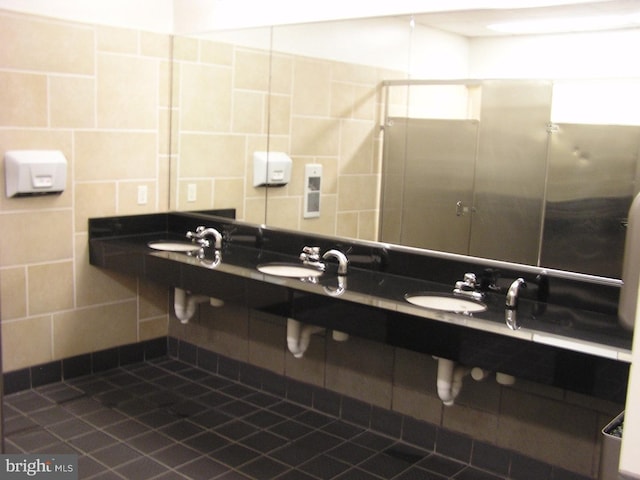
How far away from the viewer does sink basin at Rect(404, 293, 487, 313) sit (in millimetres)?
2621

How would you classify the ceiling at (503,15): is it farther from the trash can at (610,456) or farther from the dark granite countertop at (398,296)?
the trash can at (610,456)

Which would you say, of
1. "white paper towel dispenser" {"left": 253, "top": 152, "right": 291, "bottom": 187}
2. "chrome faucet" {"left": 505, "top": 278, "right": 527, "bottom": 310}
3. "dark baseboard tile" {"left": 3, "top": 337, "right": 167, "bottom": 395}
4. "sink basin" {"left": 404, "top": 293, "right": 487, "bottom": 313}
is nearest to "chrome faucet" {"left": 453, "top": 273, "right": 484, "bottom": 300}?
"sink basin" {"left": 404, "top": 293, "right": 487, "bottom": 313}

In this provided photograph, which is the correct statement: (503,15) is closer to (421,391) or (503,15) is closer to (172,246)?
(421,391)

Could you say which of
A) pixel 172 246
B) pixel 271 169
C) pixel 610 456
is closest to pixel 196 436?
pixel 172 246

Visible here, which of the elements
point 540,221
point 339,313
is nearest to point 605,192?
point 540,221

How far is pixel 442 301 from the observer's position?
271cm

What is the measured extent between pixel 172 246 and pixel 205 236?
0.20 m

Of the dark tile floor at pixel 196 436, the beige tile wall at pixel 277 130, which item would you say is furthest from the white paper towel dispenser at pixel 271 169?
the dark tile floor at pixel 196 436

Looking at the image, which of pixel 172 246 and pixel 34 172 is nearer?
pixel 34 172

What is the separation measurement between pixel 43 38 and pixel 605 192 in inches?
105

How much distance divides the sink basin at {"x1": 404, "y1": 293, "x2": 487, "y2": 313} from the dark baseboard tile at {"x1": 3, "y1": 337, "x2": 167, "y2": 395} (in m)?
1.99

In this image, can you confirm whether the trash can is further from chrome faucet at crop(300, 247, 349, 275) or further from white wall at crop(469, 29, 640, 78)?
chrome faucet at crop(300, 247, 349, 275)

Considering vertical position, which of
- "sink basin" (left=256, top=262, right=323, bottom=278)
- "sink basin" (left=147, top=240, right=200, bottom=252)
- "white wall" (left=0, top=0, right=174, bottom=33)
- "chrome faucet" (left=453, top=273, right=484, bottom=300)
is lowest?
"sink basin" (left=256, top=262, right=323, bottom=278)

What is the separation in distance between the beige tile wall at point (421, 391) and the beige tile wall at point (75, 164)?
62 cm
